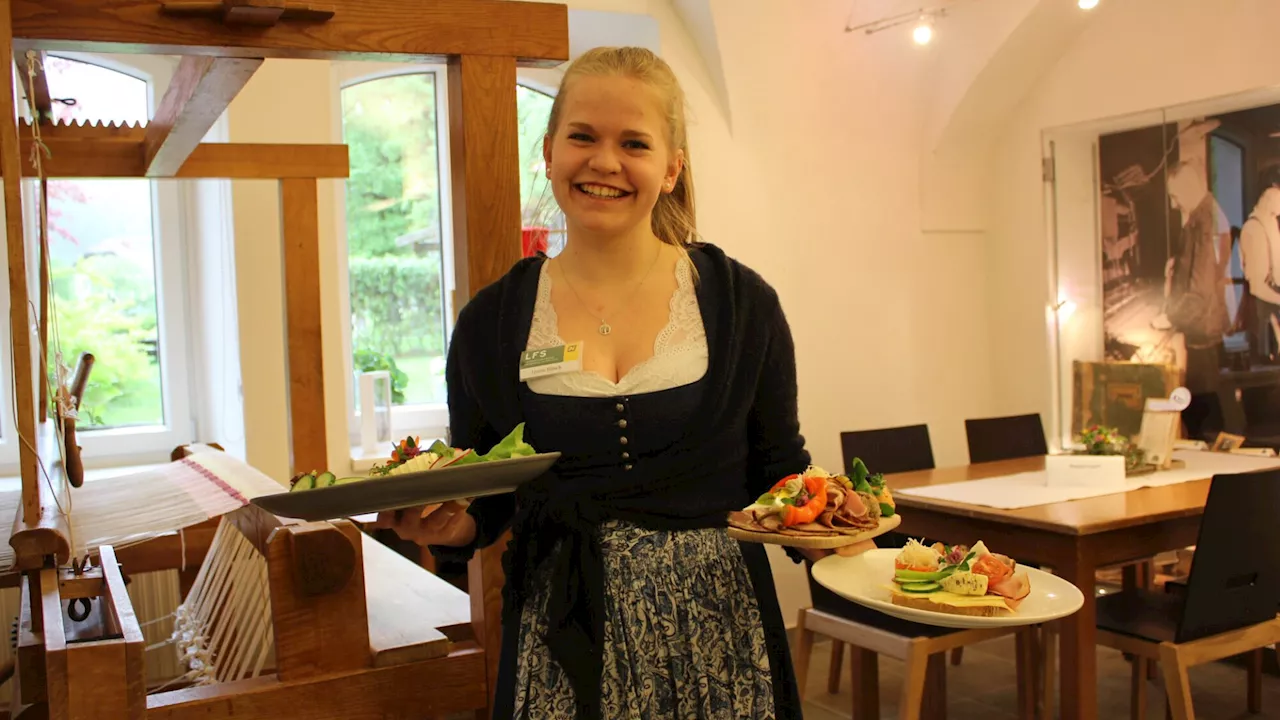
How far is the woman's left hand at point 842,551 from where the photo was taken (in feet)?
4.94

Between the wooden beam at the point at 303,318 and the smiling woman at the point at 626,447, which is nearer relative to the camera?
the smiling woman at the point at 626,447

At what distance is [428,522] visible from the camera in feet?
4.50

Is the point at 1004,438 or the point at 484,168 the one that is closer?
the point at 484,168

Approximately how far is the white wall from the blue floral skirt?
416 cm

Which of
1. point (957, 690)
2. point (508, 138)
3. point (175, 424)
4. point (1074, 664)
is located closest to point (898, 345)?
point (957, 690)

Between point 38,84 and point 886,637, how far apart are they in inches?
103

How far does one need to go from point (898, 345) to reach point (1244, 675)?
1.95 meters

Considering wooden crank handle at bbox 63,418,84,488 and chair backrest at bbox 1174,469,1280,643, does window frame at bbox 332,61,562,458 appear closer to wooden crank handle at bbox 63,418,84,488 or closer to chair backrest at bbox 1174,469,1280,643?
wooden crank handle at bbox 63,418,84,488

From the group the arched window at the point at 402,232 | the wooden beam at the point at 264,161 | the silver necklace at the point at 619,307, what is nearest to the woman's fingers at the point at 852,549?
the silver necklace at the point at 619,307

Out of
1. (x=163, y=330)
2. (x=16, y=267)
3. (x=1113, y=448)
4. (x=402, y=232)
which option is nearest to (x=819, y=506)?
(x=16, y=267)

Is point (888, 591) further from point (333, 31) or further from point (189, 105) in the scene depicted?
point (189, 105)

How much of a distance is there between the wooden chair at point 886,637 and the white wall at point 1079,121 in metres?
1.44

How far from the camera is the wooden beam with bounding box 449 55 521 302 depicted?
172 cm

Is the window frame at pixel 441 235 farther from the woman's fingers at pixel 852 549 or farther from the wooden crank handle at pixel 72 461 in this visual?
the woman's fingers at pixel 852 549
